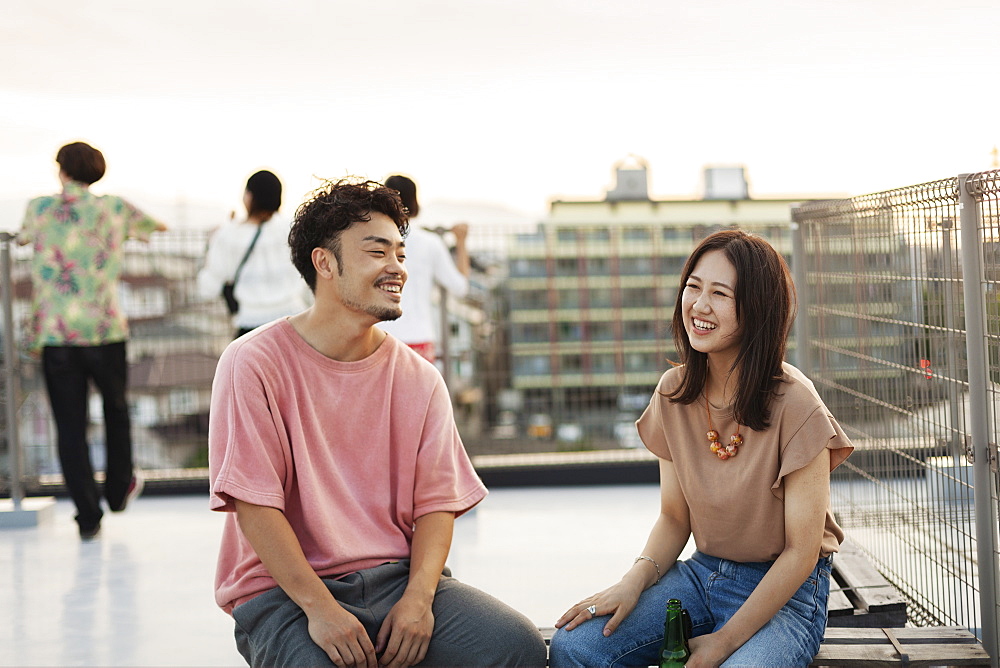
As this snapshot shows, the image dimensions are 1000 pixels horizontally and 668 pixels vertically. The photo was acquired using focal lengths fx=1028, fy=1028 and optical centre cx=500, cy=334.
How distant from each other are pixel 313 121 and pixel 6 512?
5.45m

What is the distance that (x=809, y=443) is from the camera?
200 cm

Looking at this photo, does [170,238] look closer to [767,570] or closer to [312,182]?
[312,182]

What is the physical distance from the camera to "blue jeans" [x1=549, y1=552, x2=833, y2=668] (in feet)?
6.59

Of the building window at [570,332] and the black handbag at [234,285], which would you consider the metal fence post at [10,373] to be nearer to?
the black handbag at [234,285]

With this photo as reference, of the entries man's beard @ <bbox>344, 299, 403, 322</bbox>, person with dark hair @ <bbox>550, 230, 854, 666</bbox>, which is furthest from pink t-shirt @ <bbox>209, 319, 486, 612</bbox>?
person with dark hair @ <bbox>550, 230, 854, 666</bbox>

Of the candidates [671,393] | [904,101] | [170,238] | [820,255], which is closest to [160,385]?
[170,238]

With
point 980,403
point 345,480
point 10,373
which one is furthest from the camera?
point 10,373

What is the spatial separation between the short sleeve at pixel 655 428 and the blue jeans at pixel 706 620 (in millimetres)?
249

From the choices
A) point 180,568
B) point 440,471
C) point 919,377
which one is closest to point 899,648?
point 919,377

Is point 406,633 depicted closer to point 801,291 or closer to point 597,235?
point 801,291

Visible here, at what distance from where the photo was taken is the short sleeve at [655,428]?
2.23 meters

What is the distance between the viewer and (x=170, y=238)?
210 inches

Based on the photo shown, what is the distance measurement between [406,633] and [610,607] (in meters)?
0.42

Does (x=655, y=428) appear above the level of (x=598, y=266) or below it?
below
